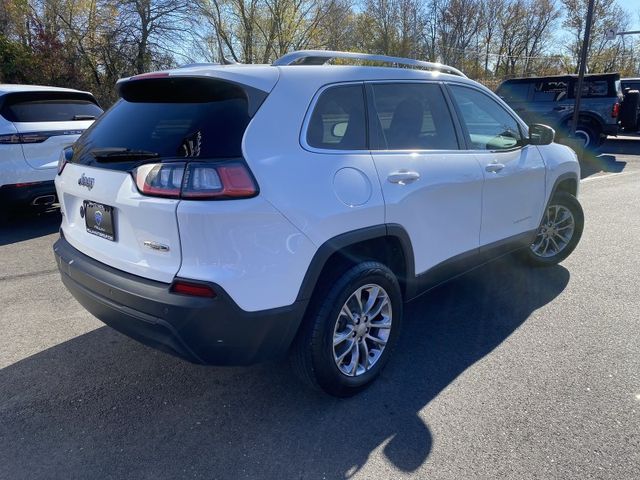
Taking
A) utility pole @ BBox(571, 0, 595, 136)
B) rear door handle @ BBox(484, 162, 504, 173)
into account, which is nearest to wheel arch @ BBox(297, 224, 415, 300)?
rear door handle @ BBox(484, 162, 504, 173)

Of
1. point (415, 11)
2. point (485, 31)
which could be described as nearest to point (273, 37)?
point (415, 11)

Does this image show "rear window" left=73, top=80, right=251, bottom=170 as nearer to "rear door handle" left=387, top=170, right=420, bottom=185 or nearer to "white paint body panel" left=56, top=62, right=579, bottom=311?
"white paint body panel" left=56, top=62, right=579, bottom=311

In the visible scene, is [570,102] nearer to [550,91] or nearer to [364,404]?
[550,91]

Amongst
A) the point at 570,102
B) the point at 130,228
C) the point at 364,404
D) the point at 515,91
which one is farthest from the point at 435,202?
the point at 515,91

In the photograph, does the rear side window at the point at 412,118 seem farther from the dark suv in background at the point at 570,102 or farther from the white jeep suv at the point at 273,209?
the dark suv in background at the point at 570,102

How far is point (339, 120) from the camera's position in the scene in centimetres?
264

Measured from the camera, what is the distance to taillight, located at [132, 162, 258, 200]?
2102 millimetres

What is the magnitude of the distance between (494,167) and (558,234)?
165 cm

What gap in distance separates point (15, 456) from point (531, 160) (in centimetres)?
395

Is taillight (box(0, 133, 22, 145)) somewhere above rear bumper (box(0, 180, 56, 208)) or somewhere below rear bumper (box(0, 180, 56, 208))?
above

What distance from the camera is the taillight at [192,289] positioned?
6.93 ft

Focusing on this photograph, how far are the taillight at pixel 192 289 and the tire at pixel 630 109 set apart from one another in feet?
51.3

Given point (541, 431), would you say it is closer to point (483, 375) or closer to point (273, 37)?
point (483, 375)

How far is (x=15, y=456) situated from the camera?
231 centimetres
